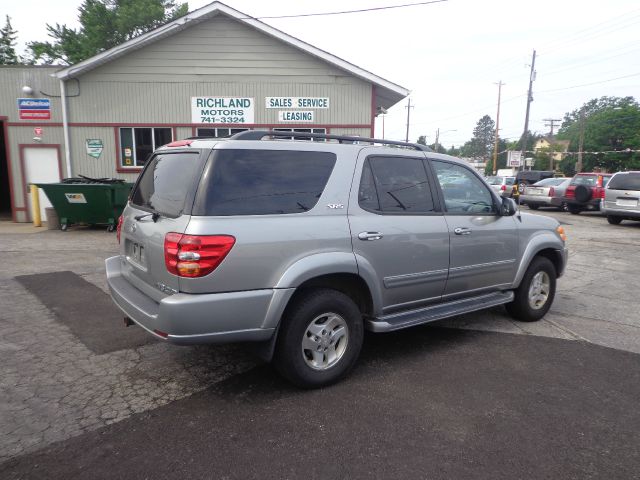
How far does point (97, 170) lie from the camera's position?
13883 mm

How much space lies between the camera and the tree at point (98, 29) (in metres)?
38.3

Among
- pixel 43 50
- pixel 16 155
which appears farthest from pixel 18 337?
pixel 43 50

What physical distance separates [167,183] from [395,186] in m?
1.86

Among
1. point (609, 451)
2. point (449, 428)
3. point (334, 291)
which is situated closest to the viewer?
point (609, 451)

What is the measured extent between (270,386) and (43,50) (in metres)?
45.4

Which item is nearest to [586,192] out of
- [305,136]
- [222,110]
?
[222,110]

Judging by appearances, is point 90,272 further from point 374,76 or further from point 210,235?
point 374,76

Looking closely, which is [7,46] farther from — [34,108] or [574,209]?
[574,209]

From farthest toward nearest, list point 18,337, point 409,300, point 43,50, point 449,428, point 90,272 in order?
1. point 43,50
2. point 90,272
3. point 18,337
4. point 409,300
5. point 449,428

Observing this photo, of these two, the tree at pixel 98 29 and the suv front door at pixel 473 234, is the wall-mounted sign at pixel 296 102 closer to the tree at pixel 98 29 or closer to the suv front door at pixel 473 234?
the suv front door at pixel 473 234

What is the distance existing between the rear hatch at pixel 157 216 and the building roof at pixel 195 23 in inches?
415

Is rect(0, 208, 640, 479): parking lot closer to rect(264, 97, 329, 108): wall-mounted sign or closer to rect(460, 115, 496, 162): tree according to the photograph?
rect(264, 97, 329, 108): wall-mounted sign

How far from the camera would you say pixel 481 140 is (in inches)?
6112

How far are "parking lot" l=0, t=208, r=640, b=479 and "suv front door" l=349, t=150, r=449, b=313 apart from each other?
0.69 m
